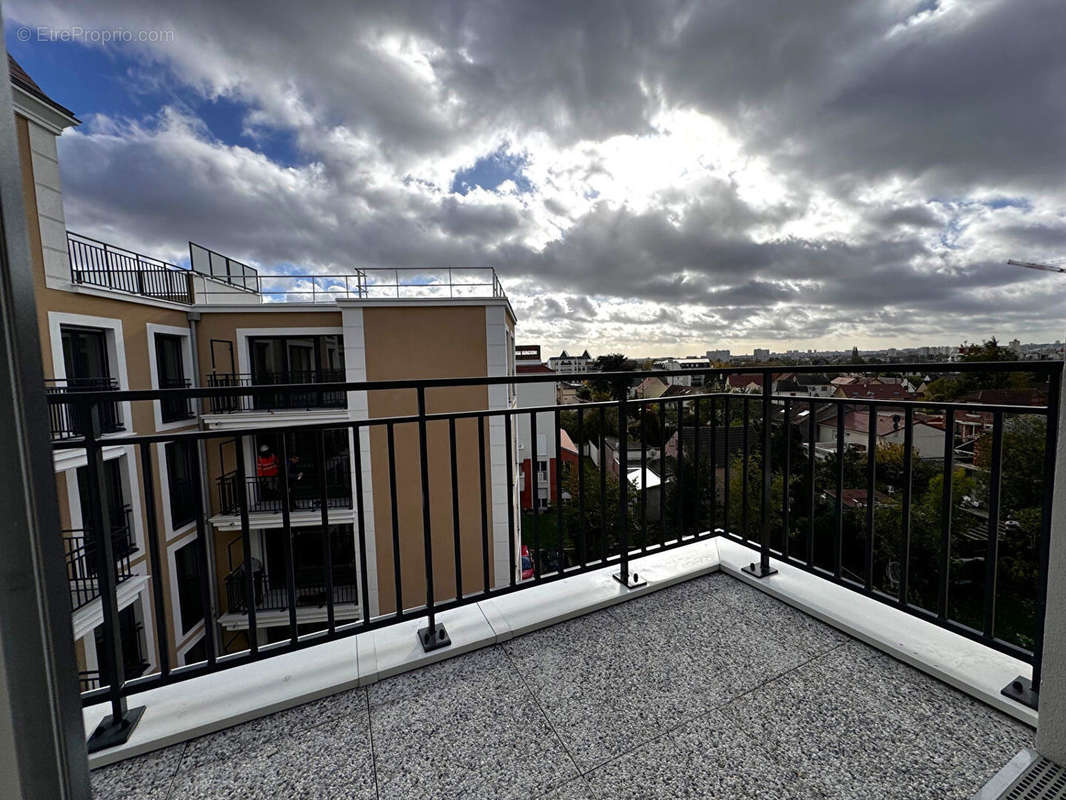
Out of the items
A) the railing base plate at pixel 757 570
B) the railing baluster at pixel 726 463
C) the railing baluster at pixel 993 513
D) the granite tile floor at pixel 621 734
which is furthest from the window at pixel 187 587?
the railing baluster at pixel 993 513

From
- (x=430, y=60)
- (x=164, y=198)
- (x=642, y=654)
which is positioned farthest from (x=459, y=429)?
(x=642, y=654)

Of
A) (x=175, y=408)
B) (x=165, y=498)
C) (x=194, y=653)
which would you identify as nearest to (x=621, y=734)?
(x=165, y=498)

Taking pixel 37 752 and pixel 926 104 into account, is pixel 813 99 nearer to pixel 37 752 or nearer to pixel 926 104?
pixel 926 104

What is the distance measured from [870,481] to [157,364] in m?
12.2

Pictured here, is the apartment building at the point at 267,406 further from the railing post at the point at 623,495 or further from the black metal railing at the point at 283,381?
the railing post at the point at 623,495

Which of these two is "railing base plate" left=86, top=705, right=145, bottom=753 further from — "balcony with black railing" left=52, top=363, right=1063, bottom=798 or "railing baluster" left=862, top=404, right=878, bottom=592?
"railing baluster" left=862, top=404, right=878, bottom=592

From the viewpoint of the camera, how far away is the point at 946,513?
1.69 m

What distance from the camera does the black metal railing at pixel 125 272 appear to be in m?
7.51

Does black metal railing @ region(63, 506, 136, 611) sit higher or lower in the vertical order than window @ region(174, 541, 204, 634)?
higher

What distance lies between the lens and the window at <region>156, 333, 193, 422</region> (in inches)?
374

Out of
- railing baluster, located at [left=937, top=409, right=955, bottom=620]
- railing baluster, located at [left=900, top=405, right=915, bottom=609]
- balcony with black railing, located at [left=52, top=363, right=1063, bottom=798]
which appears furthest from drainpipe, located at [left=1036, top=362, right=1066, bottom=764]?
railing baluster, located at [left=900, top=405, right=915, bottom=609]

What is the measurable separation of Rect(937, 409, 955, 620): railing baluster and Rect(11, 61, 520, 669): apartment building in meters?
6.92

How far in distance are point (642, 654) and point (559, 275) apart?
609 inches

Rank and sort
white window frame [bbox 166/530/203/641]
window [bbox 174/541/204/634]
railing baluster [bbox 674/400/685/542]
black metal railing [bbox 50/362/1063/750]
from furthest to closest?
window [bbox 174/541/204/634]
white window frame [bbox 166/530/203/641]
railing baluster [bbox 674/400/685/542]
black metal railing [bbox 50/362/1063/750]
